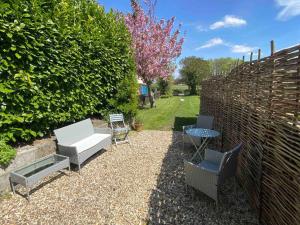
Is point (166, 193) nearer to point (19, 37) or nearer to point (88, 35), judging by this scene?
point (19, 37)

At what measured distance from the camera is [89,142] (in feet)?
17.5

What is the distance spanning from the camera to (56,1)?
4984mm

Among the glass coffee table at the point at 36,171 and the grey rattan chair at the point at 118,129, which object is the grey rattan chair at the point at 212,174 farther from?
the grey rattan chair at the point at 118,129

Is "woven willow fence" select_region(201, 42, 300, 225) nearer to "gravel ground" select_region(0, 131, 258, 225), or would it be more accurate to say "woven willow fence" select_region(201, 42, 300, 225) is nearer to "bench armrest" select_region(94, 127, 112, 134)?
"gravel ground" select_region(0, 131, 258, 225)

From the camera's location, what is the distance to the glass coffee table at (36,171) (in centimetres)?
348

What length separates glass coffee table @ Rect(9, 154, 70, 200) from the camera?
3482 millimetres

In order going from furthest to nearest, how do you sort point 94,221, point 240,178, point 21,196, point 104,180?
1. point 104,180
2. point 240,178
3. point 21,196
4. point 94,221

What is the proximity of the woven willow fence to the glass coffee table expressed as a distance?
146 inches

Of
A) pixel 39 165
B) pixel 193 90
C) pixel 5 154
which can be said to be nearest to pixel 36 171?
pixel 39 165

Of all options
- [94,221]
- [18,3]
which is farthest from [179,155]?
[18,3]

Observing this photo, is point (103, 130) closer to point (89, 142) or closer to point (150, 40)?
point (89, 142)

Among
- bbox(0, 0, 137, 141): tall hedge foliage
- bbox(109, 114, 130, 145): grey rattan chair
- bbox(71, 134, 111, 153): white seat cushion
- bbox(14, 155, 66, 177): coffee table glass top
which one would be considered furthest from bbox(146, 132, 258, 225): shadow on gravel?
bbox(0, 0, 137, 141): tall hedge foliage

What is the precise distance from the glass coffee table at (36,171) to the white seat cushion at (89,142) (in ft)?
1.64

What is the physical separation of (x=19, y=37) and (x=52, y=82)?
1177 millimetres
